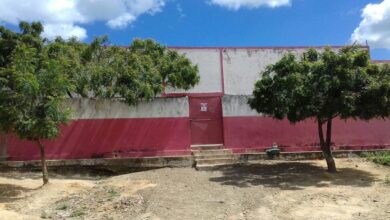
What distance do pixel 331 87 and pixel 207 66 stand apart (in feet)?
28.8

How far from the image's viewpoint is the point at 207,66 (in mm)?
22391

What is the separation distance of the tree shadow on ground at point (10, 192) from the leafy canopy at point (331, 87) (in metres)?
8.26

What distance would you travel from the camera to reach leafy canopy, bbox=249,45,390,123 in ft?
46.7

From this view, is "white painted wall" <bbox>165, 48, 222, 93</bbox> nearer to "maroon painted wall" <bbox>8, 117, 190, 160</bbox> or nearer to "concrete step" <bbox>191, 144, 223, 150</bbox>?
"concrete step" <bbox>191, 144, 223, 150</bbox>

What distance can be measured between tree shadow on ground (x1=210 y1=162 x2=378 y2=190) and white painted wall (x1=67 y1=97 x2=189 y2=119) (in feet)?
11.2

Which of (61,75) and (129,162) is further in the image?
(129,162)

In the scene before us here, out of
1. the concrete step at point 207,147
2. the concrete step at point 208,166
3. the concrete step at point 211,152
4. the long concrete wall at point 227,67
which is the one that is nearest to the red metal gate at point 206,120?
the concrete step at point 207,147

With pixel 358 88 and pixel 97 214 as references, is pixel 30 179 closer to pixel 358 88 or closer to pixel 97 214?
pixel 97 214

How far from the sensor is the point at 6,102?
44.5 feet

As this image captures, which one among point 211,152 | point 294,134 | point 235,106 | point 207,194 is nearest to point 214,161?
point 211,152

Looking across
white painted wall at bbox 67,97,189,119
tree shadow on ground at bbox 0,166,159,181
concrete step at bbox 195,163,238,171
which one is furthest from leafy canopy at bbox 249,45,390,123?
tree shadow on ground at bbox 0,166,159,181

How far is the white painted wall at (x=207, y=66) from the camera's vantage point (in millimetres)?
22234

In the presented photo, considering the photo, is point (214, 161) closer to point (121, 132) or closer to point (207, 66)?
point (121, 132)

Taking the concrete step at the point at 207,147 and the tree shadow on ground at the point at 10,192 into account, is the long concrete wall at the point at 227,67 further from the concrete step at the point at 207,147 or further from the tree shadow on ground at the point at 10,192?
the tree shadow on ground at the point at 10,192
